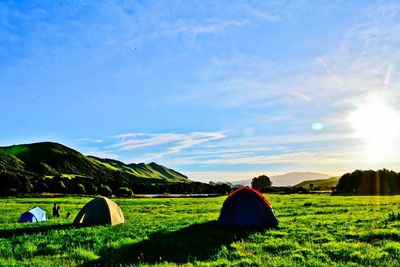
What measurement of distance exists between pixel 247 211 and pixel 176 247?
298 inches

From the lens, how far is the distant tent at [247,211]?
2314 centimetres

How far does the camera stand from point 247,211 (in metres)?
23.3

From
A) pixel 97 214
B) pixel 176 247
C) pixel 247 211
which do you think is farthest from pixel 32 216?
pixel 176 247

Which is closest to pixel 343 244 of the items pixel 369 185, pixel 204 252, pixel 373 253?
pixel 373 253

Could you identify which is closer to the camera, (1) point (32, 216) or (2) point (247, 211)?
(2) point (247, 211)

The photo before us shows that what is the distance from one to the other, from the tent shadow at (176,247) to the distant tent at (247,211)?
3.67 ft

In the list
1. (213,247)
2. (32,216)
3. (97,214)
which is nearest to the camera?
(213,247)

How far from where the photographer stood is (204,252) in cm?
1570

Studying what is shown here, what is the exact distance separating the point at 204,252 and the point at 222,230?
630 cm

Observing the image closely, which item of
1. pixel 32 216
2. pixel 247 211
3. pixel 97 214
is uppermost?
pixel 247 211

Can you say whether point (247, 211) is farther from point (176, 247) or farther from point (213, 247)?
point (176, 247)

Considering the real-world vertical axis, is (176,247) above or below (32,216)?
below

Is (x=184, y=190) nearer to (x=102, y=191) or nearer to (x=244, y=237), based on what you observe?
(x=102, y=191)

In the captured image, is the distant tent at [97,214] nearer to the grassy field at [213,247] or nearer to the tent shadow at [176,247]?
the grassy field at [213,247]
